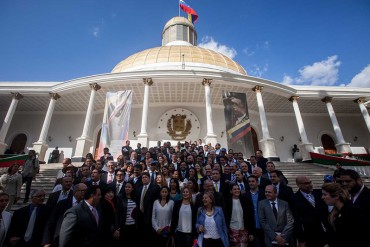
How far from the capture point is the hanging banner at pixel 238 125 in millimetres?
10523

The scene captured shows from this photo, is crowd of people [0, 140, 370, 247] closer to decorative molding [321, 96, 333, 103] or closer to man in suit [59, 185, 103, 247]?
man in suit [59, 185, 103, 247]

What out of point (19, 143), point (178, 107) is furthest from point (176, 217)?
point (19, 143)

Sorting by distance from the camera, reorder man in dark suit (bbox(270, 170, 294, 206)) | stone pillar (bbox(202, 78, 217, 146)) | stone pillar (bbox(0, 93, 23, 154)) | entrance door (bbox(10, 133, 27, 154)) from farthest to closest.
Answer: entrance door (bbox(10, 133, 27, 154)) < stone pillar (bbox(0, 93, 23, 154)) < stone pillar (bbox(202, 78, 217, 146)) < man in dark suit (bbox(270, 170, 294, 206))

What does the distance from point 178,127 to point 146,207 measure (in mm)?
11612

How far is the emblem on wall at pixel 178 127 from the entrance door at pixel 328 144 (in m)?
11.4

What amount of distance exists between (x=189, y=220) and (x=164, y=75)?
1054 cm

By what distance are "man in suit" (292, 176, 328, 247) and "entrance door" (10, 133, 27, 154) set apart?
61.5 ft

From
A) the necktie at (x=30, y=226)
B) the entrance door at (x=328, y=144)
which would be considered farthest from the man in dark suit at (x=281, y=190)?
the entrance door at (x=328, y=144)

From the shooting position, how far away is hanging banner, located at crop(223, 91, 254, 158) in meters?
10.5

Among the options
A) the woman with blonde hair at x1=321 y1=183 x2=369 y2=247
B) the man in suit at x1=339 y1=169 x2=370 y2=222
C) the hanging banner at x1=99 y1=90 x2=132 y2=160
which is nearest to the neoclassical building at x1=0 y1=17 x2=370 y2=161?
the hanging banner at x1=99 y1=90 x2=132 y2=160

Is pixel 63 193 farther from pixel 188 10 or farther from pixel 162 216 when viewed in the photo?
pixel 188 10

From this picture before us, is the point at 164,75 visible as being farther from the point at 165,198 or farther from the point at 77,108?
the point at 165,198

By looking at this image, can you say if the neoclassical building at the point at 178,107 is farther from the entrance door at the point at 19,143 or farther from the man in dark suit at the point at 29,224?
the man in dark suit at the point at 29,224

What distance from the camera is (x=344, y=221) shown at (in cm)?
182
